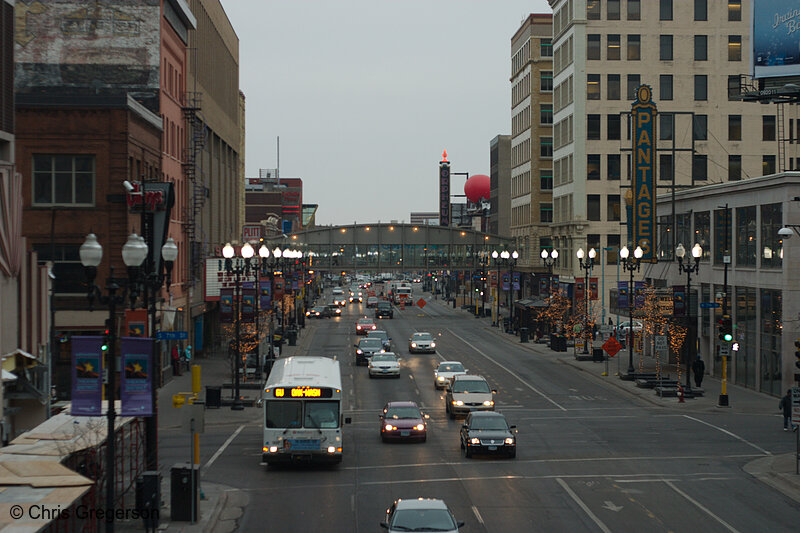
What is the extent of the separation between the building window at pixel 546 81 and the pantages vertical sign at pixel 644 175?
152 feet

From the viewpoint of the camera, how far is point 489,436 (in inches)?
1200

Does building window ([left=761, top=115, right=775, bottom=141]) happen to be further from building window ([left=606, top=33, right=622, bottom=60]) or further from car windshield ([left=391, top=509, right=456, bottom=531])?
car windshield ([left=391, top=509, right=456, bottom=531])

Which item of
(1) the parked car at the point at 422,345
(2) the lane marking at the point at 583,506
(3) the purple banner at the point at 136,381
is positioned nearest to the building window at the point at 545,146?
(1) the parked car at the point at 422,345

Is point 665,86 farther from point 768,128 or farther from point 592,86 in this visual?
point 768,128

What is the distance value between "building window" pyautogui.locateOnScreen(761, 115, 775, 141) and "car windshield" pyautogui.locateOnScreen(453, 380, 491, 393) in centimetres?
5739

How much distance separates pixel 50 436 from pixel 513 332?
7128 centimetres

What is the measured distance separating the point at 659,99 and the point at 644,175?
2648 centimetres

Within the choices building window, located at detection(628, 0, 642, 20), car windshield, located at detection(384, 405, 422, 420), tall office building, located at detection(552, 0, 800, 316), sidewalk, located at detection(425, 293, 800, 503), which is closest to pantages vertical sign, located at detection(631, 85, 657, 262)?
sidewalk, located at detection(425, 293, 800, 503)

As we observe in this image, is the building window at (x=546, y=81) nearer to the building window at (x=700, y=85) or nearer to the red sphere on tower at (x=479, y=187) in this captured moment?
the building window at (x=700, y=85)

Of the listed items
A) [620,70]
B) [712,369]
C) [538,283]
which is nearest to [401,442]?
[712,369]

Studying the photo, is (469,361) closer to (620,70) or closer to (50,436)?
(620,70)

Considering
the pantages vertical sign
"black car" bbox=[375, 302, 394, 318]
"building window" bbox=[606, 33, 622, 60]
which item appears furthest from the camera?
"black car" bbox=[375, 302, 394, 318]

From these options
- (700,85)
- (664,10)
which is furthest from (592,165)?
(664,10)

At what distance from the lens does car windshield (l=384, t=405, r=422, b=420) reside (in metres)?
34.2
